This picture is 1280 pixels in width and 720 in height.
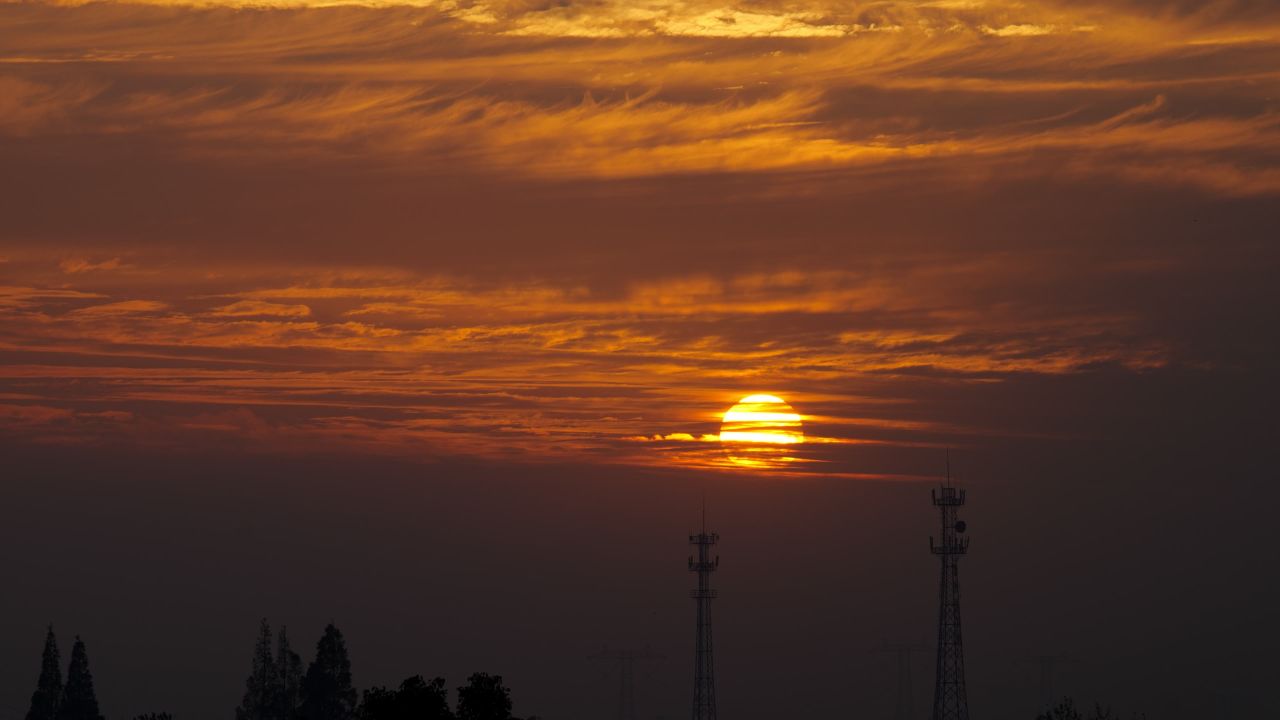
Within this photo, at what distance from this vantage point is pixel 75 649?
176125mm

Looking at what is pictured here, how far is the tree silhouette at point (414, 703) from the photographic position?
338 feet

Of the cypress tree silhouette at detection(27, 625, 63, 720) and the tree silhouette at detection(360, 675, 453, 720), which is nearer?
the tree silhouette at detection(360, 675, 453, 720)

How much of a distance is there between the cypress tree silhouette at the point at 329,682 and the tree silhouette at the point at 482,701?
62.0m

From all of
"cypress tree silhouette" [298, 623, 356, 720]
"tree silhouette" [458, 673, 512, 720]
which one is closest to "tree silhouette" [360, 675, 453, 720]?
"tree silhouette" [458, 673, 512, 720]

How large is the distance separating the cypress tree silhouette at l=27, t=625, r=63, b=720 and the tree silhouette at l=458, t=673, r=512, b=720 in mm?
88264

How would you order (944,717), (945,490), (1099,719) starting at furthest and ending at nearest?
(1099,719) → (945,490) → (944,717)

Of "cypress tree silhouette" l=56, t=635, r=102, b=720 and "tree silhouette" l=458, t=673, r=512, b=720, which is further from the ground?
"cypress tree silhouette" l=56, t=635, r=102, b=720

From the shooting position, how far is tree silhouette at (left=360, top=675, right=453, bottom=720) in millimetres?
102938

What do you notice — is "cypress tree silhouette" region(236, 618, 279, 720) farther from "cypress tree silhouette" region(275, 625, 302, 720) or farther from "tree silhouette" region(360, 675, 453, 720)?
"tree silhouette" region(360, 675, 453, 720)

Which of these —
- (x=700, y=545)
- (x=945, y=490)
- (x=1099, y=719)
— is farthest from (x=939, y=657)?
(x=700, y=545)

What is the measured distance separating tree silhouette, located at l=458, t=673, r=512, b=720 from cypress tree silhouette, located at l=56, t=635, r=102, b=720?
85.0 metres

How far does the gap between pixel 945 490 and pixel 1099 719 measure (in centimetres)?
2730

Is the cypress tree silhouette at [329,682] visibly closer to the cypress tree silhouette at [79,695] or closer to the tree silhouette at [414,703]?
the cypress tree silhouette at [79,695]

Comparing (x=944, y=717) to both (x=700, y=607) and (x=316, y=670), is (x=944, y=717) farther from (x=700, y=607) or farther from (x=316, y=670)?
(x=316, y=670)
